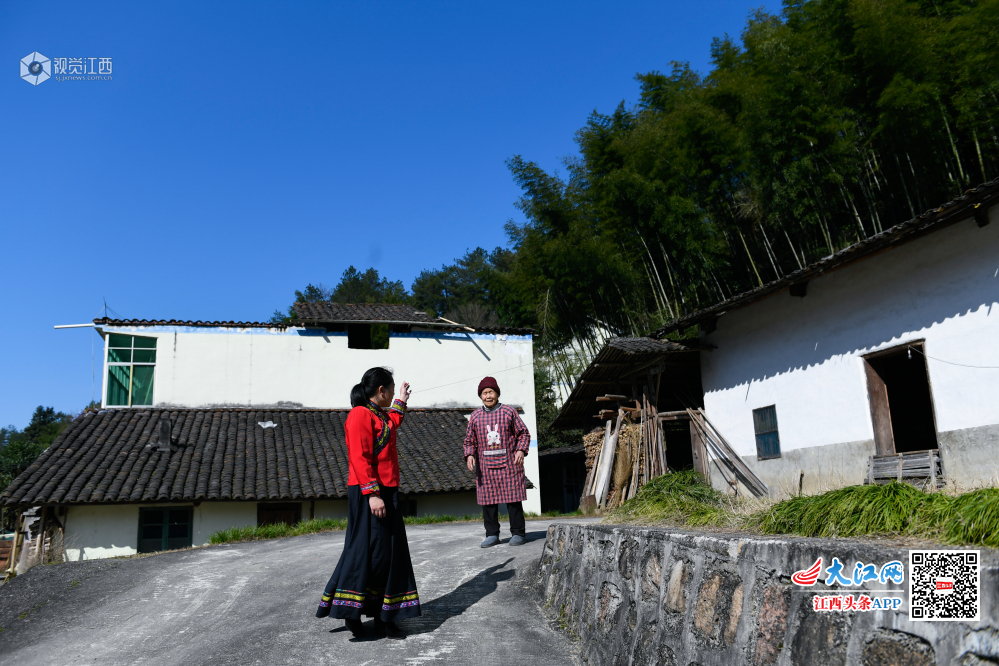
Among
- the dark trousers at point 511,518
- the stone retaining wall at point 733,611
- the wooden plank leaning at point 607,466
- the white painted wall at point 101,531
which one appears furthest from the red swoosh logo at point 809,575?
the white painted wall at point 101,531

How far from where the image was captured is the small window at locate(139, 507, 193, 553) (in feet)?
56.4

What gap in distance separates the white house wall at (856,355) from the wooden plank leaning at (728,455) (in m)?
0.15

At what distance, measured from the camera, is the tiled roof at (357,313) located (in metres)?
22.6

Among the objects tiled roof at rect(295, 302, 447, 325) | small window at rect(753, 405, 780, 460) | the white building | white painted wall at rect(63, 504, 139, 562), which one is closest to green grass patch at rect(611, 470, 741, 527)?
the white building

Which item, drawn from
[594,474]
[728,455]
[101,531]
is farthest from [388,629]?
[101,531]

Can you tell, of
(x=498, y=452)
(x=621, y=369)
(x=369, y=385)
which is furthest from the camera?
(x=621, y=369)

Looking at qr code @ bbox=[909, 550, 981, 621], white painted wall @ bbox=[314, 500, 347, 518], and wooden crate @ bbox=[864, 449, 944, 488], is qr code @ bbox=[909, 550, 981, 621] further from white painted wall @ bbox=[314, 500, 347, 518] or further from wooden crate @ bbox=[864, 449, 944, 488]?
white painted wall @ bbox=[314, 500, 347, 518]

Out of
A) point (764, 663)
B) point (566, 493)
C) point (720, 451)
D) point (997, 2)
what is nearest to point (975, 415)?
point (720, 451)

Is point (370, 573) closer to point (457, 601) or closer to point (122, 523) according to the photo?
point (457, 601)

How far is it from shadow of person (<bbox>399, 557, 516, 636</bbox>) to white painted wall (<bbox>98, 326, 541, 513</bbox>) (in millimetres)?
15514

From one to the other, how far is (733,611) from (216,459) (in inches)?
694

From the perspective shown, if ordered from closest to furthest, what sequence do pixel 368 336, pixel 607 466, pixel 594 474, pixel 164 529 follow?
1. pixel 607 466
2. pixel 594 474
3. pixel 164 529
4. pixel 368 336

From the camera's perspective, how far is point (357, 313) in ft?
76.0

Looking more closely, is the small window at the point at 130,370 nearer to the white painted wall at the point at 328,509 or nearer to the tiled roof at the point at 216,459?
the tiled roof at the point at 216,459
